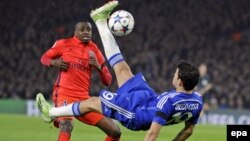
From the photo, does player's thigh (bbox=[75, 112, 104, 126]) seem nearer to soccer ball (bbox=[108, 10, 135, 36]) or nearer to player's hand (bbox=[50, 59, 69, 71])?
player's hand (bbox=[50, 59, 69, 71])

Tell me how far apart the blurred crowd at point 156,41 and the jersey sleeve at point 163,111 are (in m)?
16.6

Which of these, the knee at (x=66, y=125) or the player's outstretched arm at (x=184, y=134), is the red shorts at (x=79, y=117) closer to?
the knee at (x=66, y=125)

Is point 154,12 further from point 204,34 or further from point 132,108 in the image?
point 132,108

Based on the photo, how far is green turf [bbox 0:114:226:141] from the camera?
13242 mm

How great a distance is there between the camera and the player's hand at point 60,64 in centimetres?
969

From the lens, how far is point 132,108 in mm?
8164

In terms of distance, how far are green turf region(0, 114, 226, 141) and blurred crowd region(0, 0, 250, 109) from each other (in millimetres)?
8031

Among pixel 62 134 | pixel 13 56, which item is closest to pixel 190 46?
pixel 13 56

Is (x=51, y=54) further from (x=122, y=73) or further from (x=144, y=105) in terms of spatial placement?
(x=144, y=105)

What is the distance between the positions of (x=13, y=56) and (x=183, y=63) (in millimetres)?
20624

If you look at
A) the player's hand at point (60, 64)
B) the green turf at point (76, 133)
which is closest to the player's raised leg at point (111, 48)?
the player's hand at point (60, 64)

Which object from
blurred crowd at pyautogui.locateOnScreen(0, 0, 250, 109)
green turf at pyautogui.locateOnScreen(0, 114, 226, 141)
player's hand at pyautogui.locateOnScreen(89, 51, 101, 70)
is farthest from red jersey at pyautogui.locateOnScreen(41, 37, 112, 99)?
blurred crowd at pyautogui.locateOnScreen(0, 0, 250, 109)

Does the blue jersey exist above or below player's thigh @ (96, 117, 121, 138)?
above

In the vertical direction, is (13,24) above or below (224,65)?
above
